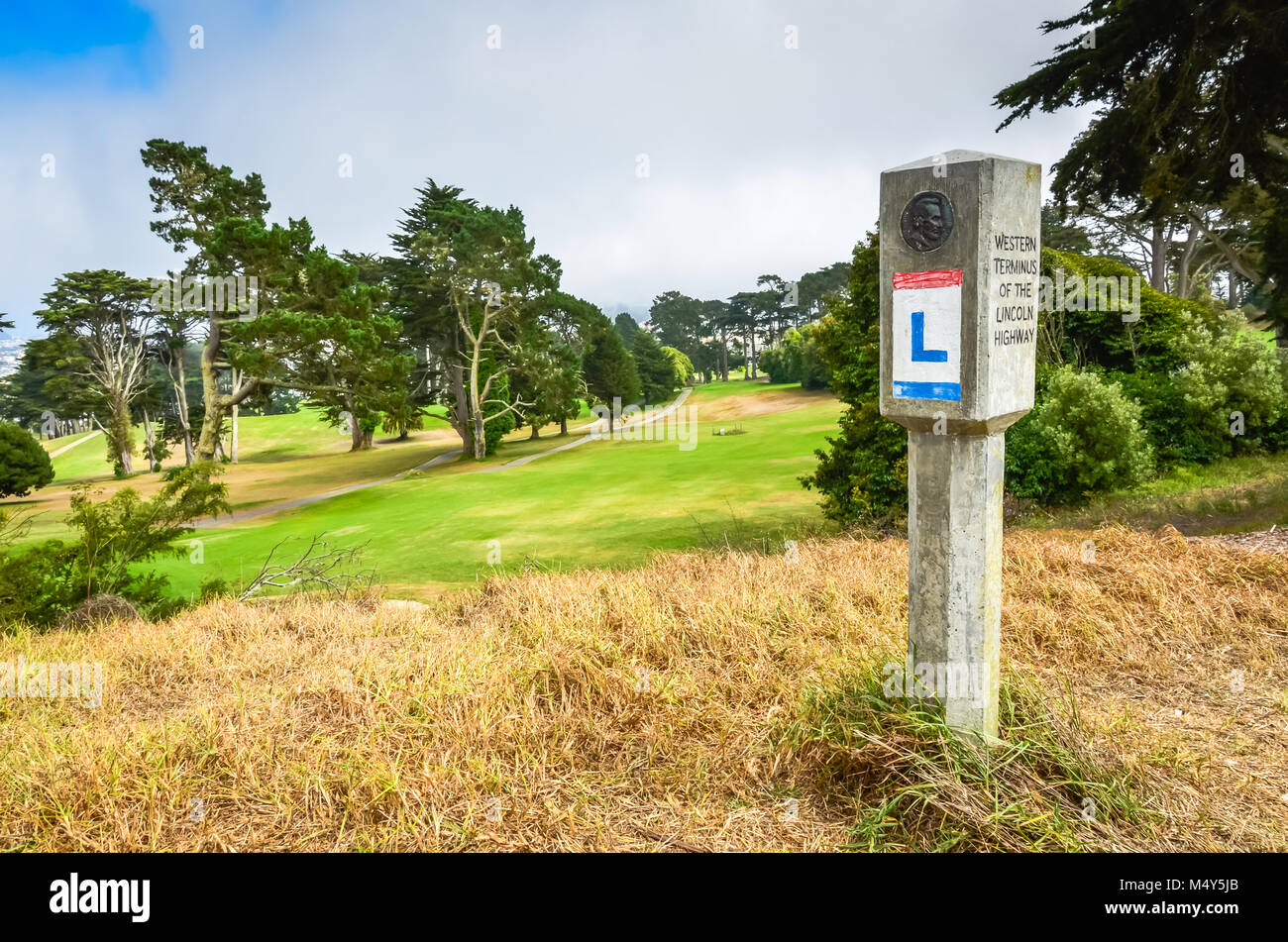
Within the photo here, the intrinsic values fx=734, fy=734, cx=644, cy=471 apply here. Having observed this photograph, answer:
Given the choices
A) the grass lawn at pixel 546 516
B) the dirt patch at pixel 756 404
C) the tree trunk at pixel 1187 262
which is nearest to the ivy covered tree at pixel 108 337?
the grass lawn at pixel 546 516

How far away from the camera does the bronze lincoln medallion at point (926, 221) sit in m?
3.06

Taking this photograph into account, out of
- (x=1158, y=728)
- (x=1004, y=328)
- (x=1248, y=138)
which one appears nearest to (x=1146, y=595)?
(x=1158, y=728)

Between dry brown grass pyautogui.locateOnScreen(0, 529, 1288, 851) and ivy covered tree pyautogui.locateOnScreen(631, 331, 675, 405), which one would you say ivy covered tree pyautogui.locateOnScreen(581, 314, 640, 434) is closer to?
ivy covered tree pyautogui.locateOnScreen(631, 331, 675, 405)

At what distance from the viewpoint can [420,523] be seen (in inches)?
715

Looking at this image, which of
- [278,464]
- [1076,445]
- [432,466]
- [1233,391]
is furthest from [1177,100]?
[278,464]

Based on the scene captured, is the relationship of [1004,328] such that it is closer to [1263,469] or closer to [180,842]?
[180,842]

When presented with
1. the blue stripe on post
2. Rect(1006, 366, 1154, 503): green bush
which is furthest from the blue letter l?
Rect(1006, 366, 1154, 503): green bush

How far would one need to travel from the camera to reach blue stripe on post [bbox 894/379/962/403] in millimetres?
3051

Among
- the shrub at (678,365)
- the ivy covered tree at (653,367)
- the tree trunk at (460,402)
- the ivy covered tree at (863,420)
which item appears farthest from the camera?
the shrub at (678,365)

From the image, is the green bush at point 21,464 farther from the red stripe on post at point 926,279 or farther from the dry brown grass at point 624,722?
the red stripe on post at point 926,279

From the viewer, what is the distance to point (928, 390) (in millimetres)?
3121

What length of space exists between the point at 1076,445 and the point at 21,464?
23.0m

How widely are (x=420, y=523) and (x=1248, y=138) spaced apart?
17.0 metres

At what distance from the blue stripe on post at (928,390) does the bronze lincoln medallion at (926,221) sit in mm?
568
